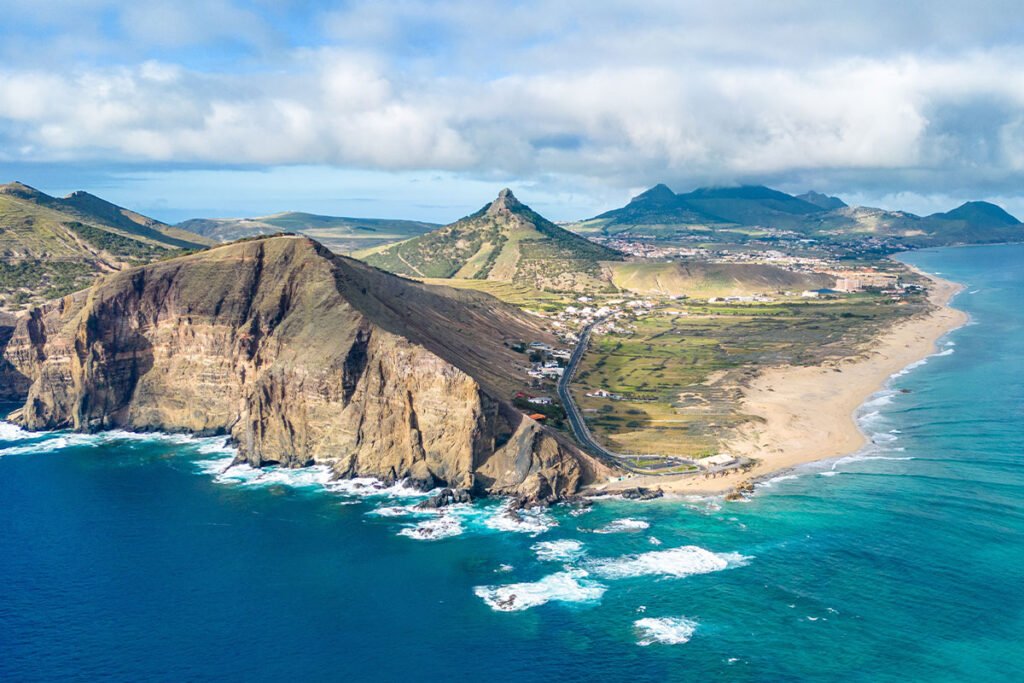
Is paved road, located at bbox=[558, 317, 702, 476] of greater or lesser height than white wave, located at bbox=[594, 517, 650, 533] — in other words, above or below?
above

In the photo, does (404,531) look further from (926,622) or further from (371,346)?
(926,622)

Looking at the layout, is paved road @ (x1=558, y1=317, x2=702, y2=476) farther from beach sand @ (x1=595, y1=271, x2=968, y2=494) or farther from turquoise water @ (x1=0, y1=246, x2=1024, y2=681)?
turquoise water @ (x1=0, y1=246, x2=1024, y2=681)

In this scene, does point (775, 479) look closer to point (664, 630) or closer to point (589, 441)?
point (589, 441)

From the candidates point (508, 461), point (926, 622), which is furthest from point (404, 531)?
point (926, 622)

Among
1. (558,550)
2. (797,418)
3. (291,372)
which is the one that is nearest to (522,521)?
(558,550)

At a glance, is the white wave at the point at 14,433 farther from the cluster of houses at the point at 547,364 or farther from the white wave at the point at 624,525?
the white wave at the point at 624,525

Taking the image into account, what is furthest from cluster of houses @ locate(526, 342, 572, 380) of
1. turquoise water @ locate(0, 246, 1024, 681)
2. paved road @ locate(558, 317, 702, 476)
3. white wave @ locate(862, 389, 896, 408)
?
turquoise water @ locate(0, 246, 1024, 681)
